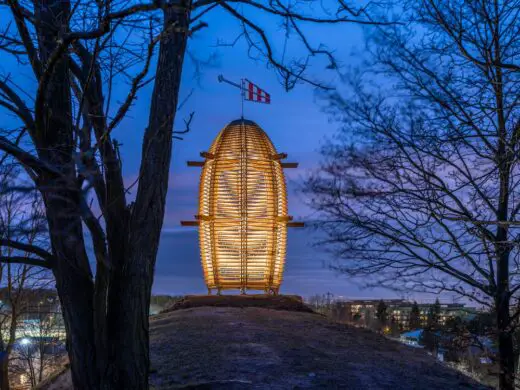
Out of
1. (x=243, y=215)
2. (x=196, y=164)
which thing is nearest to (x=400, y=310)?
(x=243, y=215)

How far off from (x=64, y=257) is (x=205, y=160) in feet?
23.5

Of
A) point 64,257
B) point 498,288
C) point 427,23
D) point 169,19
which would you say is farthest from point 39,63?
point 498,288

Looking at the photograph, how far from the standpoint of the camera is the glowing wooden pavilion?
10.2m

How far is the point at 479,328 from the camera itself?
5.52 metres

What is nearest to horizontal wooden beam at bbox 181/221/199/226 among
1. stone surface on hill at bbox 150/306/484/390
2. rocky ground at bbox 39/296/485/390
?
rocky ground at bbox 39/296/485/390

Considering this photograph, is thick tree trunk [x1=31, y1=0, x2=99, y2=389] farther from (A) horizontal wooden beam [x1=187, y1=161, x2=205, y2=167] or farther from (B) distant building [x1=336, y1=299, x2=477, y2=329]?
(A) horizontal wooden beam [x1=187, y1=161, x2=205, y2=167]

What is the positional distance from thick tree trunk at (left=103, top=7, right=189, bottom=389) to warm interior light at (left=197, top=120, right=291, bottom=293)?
19.3ft

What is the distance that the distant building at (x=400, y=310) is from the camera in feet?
19.1

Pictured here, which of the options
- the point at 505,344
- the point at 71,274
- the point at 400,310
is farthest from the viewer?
the point at 400,310

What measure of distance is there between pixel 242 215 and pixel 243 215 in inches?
0.7

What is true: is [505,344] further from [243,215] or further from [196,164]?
[196,164]

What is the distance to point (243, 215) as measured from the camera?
1017 centimetres

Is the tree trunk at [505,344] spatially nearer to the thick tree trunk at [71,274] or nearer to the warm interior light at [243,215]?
the thick tree trunk at [71,274]

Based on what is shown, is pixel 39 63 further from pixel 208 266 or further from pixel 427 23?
pixel 208 266
